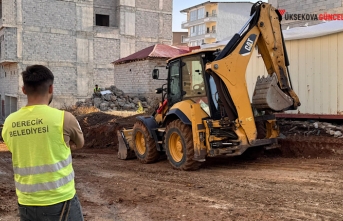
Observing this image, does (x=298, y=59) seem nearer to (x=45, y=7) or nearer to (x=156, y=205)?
(x=156, y=205)

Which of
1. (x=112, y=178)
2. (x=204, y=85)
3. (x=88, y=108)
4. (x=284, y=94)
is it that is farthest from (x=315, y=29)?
(x=88, y=108)

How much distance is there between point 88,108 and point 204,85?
631 inches

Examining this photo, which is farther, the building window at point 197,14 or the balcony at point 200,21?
the building window at point 197,14

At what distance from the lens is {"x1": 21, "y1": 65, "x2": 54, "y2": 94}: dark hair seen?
2.81 metres

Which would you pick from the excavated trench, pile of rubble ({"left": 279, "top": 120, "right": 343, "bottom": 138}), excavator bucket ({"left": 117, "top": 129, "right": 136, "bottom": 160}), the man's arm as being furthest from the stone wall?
the man's arm

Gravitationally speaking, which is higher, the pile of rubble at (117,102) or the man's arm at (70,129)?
the man's arm at (70,129)

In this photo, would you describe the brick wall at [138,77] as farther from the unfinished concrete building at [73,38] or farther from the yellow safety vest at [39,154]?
the yellow safety vest at [39,154]

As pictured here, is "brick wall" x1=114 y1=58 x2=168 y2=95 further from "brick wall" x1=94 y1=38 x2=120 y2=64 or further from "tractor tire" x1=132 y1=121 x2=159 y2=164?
"tractor tire" x1=132 y1=121 x2=159 y2=164

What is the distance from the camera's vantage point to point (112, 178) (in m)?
7.77

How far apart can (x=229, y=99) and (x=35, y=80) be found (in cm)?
502

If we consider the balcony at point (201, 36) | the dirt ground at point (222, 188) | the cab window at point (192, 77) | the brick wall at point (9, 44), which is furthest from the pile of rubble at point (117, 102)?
the balcony at point (201, 36)

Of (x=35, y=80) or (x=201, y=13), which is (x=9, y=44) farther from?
(x=201, y=13)

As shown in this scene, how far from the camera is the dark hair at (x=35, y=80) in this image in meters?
2.81

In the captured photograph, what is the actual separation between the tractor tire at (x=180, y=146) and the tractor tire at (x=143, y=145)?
97cm
